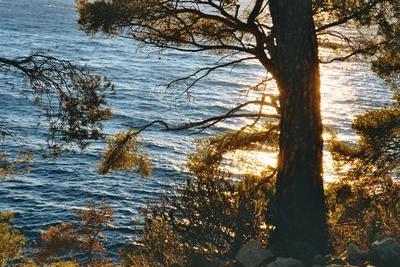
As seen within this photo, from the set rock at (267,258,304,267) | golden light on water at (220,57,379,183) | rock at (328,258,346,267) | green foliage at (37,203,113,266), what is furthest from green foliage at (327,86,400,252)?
golden light on water at (220,57,379,183)

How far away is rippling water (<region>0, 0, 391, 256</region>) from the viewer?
41.2 meters

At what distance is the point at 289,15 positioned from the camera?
31.8ft

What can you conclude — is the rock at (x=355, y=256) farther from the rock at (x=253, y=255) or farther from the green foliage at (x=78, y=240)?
the green foliage at (x=78, y=240)

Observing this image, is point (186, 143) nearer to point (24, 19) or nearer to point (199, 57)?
point (199, 57)

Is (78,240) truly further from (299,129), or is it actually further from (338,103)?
(338,103)

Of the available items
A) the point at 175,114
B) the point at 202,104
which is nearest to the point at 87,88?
the point at 175,114

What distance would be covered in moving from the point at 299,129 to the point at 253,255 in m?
2.41

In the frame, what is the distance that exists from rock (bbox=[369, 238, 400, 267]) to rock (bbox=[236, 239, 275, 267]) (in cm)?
179

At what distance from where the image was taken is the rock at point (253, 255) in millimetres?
9156

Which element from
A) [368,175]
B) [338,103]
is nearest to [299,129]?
[368,175]

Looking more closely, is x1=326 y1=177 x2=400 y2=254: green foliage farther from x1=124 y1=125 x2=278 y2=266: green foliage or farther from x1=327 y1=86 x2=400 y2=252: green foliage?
x1=124 y1=125 x2=278 y2=266: green foliage

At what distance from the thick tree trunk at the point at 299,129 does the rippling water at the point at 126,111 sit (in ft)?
11.3

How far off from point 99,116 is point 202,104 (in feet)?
193

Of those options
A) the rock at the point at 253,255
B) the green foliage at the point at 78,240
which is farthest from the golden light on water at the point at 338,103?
the rock at the point at 253,255
